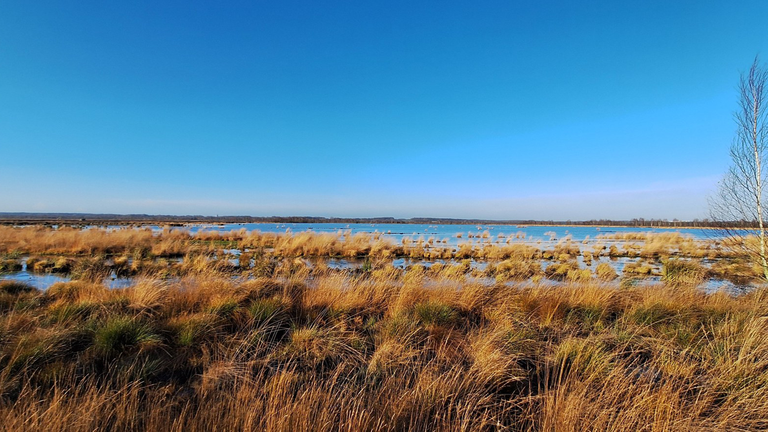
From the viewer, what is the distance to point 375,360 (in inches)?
160

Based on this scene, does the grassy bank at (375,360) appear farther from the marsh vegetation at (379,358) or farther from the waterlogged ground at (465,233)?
the waterlogged ground at (465,233)

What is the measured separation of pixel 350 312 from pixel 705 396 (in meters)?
4.99

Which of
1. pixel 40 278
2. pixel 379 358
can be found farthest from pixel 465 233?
pixel 379 358

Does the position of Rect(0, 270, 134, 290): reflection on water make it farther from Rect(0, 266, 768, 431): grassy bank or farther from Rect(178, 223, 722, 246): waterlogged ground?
Rect(178, 223, 722, 246): waterlogged ground

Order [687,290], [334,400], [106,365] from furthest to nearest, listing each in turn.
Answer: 1. [687,290]
2. [106,365]
3. [334,400]

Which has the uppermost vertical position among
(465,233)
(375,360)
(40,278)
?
(375,360)

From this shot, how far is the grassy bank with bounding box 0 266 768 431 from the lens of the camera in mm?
2891

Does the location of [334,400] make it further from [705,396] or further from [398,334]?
[705,396]

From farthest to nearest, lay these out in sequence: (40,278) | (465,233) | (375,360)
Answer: (465,233) < (40,278) < (375,360)

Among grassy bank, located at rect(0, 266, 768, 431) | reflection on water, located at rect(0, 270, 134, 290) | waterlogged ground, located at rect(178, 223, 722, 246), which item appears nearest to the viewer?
grassy bank, located at rect(0, 266, 768, 431)

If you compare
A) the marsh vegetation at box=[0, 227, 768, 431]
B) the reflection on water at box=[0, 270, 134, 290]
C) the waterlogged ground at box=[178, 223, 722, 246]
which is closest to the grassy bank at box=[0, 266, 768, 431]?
the marsh vegetation at box=[0, 227, 768, 431]

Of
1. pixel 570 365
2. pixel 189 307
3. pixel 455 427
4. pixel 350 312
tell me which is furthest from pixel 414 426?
pixel 189 307

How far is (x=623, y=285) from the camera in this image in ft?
27.6

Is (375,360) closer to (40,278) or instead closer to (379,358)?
(379,358)
